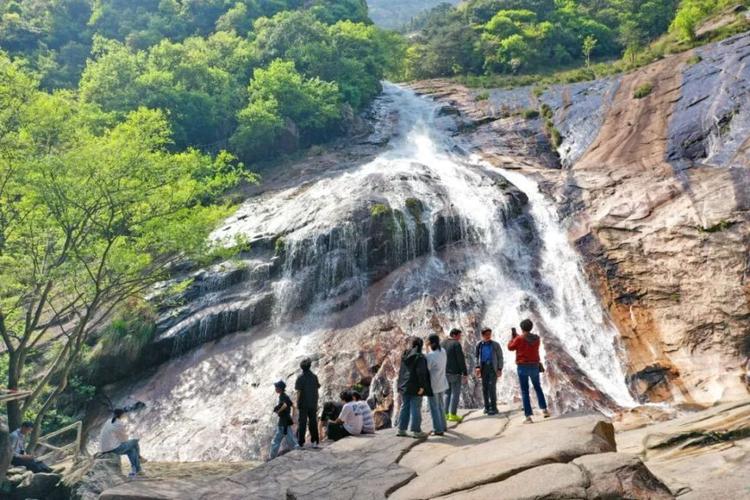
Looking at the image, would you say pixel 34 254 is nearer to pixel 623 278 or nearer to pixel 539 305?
pixel 539 305

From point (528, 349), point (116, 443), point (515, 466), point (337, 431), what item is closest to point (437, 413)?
point (528, 349)

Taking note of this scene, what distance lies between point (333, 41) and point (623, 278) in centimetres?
3318

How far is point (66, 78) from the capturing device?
50844mm

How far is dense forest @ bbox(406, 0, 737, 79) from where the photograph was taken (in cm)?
5341

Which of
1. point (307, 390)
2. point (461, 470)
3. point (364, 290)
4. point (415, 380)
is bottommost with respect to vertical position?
point (461, 470)

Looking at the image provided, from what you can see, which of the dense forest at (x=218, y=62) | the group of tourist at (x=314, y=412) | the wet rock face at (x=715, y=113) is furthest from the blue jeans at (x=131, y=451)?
the wet rock face at (x=715, y=113)

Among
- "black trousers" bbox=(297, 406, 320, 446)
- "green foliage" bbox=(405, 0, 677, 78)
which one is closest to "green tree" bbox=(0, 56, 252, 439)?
"black trousers" bbox=(297, 406, 320, 446)

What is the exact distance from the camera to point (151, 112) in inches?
660

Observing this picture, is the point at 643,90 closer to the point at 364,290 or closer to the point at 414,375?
the point at 364,290

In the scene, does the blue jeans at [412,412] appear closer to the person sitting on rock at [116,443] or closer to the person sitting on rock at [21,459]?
the person sitting on rock at [116,443]

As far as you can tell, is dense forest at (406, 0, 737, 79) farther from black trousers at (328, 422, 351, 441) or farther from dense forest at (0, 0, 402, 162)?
black trousers at (328, 422, 351, 441)

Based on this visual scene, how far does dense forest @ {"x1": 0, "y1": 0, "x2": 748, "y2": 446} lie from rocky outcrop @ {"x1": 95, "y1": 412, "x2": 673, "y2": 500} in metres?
8.36

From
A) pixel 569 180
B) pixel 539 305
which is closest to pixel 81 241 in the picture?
pixel 539 305

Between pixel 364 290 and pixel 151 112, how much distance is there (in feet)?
30.5
